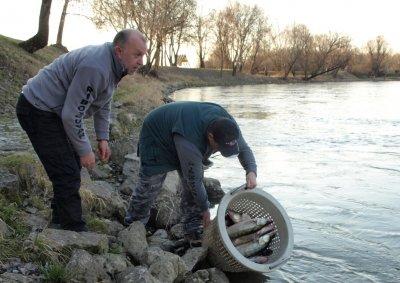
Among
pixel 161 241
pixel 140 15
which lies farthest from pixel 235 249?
pixel 140 15

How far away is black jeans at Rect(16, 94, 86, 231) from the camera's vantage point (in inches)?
147

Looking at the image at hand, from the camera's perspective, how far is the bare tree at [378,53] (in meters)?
78.5

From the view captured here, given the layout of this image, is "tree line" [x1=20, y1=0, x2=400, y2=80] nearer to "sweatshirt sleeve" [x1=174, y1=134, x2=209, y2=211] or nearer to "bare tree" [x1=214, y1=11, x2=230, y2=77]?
"bare tree" [x1=214, y1=11, x2=230, y2=77]

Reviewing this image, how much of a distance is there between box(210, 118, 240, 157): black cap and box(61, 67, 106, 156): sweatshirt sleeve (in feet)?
3.18

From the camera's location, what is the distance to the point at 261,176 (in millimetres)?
8758

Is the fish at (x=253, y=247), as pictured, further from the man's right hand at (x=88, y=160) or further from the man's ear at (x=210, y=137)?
the man's right hand at (x=88, y=160)

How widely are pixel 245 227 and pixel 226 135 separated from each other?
1156 millimetres

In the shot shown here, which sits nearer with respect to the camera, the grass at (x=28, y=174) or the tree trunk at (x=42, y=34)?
the grass at (x=28, y=174)

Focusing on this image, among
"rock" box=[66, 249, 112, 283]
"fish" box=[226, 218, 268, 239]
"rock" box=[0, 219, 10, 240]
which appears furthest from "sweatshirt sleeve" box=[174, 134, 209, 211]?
"rock" box=[0, 219, 10, 240]

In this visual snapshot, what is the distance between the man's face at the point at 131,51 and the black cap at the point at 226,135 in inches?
32.4

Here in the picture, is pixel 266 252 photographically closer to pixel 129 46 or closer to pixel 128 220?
pixel 128 220

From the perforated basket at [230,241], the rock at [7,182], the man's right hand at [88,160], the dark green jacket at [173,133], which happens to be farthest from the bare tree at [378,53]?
the man's right hand at [88,160]

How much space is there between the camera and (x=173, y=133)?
4184 mm

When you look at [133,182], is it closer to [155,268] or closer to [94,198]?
[94,198]
